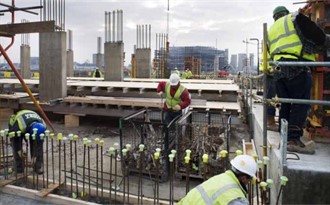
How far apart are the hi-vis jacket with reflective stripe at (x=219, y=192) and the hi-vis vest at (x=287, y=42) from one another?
1.78m

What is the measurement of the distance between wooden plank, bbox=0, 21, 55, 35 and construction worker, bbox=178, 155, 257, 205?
4.81m

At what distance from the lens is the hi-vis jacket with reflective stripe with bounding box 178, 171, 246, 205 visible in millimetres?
2338

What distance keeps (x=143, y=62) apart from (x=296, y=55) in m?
14.6

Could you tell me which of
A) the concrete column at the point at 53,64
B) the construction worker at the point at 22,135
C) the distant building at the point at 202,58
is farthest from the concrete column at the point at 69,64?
the distant building at the point at 202,58

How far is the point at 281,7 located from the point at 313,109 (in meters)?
1.46

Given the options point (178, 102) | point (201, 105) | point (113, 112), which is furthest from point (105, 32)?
point (178, 102)

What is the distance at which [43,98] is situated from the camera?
446 inches

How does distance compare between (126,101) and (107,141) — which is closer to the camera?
(107,141)

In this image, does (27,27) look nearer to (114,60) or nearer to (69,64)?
(114,60)

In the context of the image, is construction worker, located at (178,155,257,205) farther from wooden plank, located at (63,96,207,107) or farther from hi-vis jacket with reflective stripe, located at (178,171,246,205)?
wooden plank, located at (63,96,207,107)

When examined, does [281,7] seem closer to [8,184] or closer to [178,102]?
[178,102]

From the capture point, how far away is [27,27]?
19.8 feet

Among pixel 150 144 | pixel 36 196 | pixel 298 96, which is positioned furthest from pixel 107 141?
pixel 298 96

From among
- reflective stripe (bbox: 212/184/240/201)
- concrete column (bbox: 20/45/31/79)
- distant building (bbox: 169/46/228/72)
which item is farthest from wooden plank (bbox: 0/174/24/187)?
distant building (bbox: 169/46/228/72)
